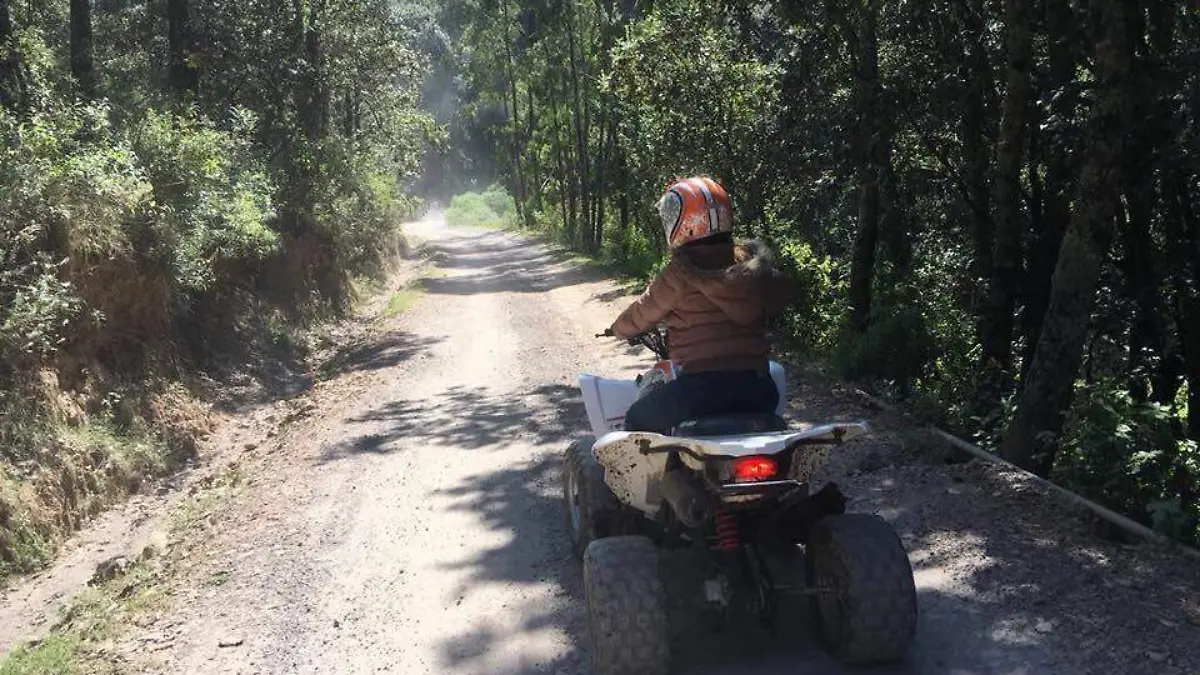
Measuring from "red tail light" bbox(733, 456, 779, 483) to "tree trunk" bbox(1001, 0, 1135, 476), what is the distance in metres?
3.60

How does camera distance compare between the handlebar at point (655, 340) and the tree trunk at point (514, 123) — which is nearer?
the handlebar at point (655, 340)

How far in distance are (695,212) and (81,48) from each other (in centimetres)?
1411

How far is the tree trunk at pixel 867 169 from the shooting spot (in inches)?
407

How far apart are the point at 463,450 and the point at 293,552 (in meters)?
2.58

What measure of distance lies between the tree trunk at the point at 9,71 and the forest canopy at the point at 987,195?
832 centimetres

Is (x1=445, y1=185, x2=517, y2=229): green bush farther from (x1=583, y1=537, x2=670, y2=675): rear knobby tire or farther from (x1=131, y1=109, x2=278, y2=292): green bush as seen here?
(x1=583, y1=537, x2=670, y2=675): rear knobby tire

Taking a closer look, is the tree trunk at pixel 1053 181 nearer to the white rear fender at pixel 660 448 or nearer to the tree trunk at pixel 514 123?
the white rear fender at pixel 660 448

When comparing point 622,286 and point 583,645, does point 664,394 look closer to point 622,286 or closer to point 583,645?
point 583,645

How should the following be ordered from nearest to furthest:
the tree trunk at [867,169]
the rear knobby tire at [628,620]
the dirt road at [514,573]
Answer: the rear knobby tire at [628,620] → the dirt road at [514,573] → the tree trunk at [867,169]

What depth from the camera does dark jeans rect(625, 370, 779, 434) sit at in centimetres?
467

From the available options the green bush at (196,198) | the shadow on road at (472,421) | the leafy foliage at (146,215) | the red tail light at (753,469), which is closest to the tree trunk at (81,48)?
the leafy foliage at (146,215)

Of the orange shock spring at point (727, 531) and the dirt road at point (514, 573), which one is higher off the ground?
the orange shock spring at point (727, 531)

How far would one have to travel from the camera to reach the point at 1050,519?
19.8 ft

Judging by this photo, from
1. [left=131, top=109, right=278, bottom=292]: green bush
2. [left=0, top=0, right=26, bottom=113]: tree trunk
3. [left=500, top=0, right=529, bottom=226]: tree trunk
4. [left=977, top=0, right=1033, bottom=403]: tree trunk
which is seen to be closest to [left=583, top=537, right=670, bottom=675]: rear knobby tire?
[left=977, top=0, right=1033, bottom=403]: tree trunk
